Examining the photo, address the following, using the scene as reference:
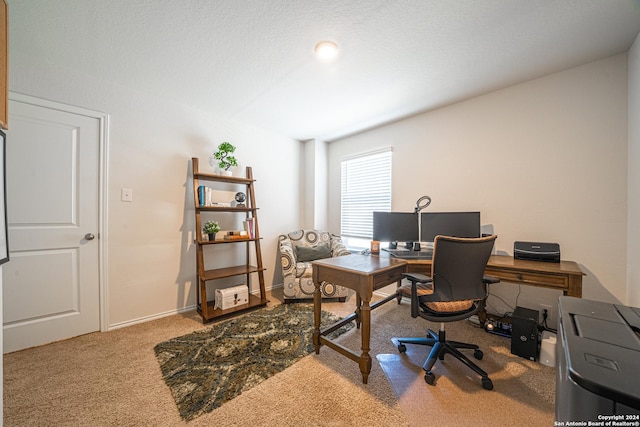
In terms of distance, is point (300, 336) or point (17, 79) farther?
point (300, 336)

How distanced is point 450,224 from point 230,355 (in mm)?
2421

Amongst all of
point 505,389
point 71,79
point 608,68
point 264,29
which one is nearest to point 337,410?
point 505,389

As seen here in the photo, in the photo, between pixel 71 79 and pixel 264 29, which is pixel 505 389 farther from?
pixel 71 79

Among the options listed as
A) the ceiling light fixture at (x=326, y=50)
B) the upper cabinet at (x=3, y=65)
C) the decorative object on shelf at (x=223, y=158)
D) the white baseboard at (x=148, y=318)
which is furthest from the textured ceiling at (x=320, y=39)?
the white baseboard at (x=148, y=318)

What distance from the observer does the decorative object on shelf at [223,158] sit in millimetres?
2932

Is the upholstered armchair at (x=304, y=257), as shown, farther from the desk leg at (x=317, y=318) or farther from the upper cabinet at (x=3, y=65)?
the upper cabinet at (x=3, y=65)

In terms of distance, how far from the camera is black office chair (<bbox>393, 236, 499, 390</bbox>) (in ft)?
5.33

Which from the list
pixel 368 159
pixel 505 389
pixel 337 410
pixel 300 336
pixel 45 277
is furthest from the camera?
pixel 368 159

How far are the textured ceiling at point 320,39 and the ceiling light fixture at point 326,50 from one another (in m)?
0.05

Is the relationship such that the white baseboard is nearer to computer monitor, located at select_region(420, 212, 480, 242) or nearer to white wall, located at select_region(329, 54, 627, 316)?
computer monitor, located at select_region(420, 212, 480, 242)

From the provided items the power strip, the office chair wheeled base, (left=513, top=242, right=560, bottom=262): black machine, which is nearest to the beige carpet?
the office chair wheeled base

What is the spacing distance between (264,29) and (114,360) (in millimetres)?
2778

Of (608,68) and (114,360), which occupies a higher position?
(608,68)

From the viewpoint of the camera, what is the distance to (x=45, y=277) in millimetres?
2107
